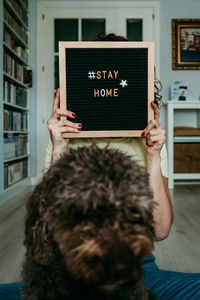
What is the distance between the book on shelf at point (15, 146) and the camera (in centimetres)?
377

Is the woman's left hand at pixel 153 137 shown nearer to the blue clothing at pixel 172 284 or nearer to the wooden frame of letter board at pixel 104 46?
the wooden frame of letter board at pixel 104 46

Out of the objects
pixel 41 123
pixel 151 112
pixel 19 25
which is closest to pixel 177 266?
pixel 151 112

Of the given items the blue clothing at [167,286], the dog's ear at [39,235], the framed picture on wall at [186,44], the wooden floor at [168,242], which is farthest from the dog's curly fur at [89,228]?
the framed picture on wall at [186,44]

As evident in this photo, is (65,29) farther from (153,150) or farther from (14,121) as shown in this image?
(153,150)

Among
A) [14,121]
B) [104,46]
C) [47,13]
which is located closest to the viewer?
[104,46]

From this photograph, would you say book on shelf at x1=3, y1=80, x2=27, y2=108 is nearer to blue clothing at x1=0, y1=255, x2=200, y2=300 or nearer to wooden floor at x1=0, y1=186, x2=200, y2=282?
wooden floor at x1=0, y1=186, x2=200, y2=282

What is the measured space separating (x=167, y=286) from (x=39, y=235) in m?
0.71

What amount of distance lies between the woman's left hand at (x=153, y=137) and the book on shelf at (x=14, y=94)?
9.60ft

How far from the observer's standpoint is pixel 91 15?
4.84 metres

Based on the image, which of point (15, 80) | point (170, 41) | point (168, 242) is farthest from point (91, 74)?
point (170, 41)

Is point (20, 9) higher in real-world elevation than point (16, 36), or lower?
higher

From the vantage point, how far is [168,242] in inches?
85.8

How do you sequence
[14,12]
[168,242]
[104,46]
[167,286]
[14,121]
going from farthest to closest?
[14,121], [14,12], [168,242], [104,46], [167,286]

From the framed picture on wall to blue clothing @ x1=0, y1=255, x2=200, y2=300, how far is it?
178 inches
